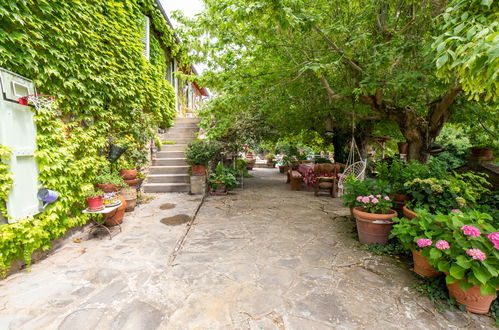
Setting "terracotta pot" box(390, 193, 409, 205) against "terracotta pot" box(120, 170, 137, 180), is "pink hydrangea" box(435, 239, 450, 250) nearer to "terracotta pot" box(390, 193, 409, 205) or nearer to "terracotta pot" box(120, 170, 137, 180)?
"terracotta pot" box(390, 193, 409, 205)

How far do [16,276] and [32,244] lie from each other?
0.34 meters

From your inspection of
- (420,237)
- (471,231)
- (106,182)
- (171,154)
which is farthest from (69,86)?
(471,231)

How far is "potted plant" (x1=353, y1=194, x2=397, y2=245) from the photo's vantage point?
10.3 feet

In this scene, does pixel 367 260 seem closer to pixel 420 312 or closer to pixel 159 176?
pixel 420 312

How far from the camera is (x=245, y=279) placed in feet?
8.05

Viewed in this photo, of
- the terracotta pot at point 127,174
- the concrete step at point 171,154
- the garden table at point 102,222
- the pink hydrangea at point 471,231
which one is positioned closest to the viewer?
the pink hydrangea at point 471,231

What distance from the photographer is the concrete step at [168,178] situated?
6.56 metres

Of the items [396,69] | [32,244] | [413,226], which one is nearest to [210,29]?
[396,69]

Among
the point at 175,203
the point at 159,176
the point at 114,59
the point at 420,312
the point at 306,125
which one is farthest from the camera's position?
the point at 306,125

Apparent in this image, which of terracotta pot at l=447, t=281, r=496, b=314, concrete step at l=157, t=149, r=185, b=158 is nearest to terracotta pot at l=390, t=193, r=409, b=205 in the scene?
terracotta pot at l=447, t=281, r=496, b=314

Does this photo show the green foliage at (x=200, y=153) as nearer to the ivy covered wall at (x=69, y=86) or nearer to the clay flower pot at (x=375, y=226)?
the ivy covered wall at (x=69, y=86)

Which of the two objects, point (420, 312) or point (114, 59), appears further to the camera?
point (114, 59)

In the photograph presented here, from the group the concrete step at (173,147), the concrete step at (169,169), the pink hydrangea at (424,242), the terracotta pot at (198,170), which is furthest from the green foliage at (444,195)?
the concrete step at (173,147)

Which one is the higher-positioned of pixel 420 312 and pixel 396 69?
pixel 396 69
